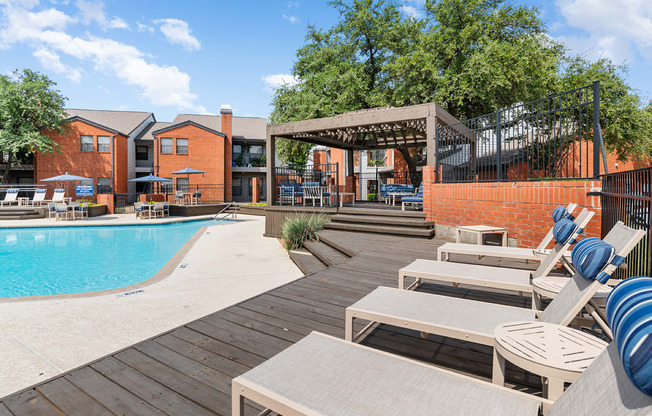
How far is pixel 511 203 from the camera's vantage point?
21.0 ft

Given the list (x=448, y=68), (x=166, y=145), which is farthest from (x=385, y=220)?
(x=166, y=145)

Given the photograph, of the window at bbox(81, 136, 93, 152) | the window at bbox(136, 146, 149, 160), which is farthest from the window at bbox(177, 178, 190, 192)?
the window at bbox(81, 136, 93, 152)

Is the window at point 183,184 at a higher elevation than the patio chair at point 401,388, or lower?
higher

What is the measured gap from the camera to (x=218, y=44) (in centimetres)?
2292

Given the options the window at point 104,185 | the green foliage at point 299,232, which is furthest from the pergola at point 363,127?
the window at point 104,185

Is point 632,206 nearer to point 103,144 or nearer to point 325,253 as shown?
point 325,253

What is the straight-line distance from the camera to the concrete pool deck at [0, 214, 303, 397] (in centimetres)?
325

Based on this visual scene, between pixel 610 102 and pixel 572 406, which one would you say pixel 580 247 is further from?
pixel 610 102

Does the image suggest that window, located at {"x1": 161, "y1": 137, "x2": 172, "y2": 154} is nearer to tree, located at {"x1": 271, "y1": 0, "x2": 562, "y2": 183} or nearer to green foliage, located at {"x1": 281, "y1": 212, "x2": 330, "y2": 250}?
tree, located at {"x1": 271, "y1": 0, "x2": 562, "y2": 183}

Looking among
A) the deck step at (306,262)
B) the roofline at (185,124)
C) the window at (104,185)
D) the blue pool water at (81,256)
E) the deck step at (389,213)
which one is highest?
the roofline at (185,124)

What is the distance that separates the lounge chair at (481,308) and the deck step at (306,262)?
371cm

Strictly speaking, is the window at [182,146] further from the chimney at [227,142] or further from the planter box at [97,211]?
the planter box at [97,211]

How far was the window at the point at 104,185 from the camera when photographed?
94.4 feet

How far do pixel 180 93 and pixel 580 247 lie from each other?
120638 mm
